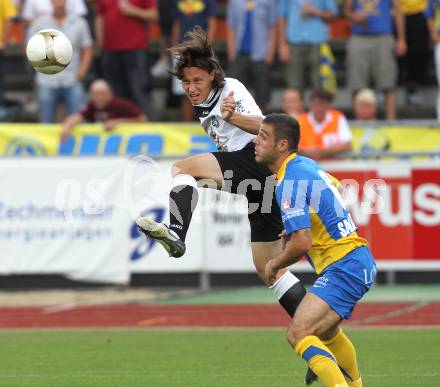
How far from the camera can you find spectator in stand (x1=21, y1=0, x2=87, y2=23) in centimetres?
1709

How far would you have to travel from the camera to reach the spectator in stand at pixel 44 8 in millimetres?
17094

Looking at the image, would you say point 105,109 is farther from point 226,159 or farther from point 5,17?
point 226,159

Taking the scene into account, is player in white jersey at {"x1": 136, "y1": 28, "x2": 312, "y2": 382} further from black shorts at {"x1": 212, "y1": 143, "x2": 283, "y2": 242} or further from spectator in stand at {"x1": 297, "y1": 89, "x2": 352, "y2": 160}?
spectator in stand at {"x1": 297, "y1": 89, "x2": 352, "y2": 160}

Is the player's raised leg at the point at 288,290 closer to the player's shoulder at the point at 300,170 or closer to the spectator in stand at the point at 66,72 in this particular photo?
the player's shoulder at the point at 300,170

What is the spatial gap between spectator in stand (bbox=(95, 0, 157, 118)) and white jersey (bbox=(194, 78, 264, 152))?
8.20 meters

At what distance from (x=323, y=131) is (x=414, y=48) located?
12.9 ft

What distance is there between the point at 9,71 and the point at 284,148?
45.9ft

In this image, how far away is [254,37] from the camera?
682 inches

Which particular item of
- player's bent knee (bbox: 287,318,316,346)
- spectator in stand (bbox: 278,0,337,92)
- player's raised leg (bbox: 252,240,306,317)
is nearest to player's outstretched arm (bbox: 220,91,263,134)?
player's raised leg (bbox: 252,240,306,317)

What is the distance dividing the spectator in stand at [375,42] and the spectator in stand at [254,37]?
47.7 inches

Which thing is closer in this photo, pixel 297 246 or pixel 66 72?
pixel 297 246

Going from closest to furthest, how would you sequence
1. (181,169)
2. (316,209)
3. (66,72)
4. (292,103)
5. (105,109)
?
(316,209) < (181,169) < (292,103) < (105,109) < (66,72)

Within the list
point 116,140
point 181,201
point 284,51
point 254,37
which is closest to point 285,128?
point 181,201

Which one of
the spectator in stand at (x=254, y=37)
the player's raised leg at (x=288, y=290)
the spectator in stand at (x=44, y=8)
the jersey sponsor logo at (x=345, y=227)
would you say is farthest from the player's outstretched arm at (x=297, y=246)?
the spectator in stand at (x=44, y=8)
